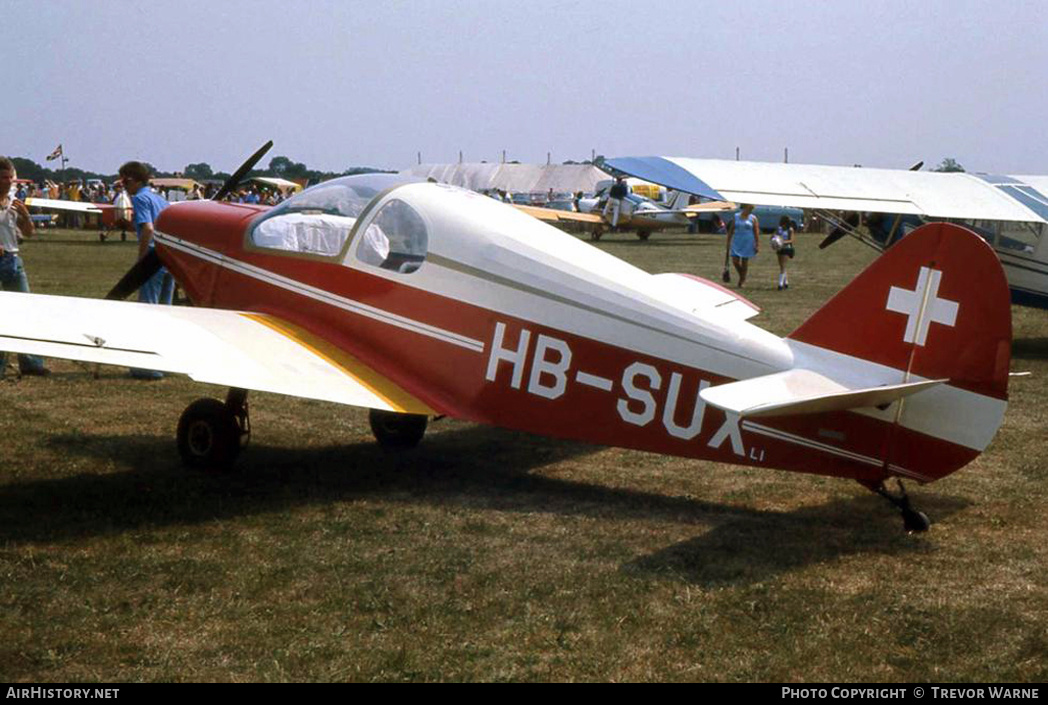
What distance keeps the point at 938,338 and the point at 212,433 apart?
14.0ft

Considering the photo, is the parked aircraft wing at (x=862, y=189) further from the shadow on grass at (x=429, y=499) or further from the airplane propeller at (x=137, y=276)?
the airplane propeller at (x=137, y=276)

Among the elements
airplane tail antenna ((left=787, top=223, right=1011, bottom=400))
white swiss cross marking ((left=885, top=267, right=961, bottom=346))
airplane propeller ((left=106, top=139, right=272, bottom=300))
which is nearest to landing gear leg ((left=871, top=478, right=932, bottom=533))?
airplane tail antenna ((left=787, top=223, right=1011, bottom=400))

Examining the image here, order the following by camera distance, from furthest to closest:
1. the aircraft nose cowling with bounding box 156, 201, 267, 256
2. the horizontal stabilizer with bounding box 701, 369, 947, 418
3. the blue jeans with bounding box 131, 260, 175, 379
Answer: the blue jeans with bounding box 131, 260, 175, 379 → the aircraft nose cowling with bounding box 156, 201, 267, 256 → the horizontal stabilizer with bounding box 701, 369, 947, 418

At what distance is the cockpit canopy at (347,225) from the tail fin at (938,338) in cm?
271

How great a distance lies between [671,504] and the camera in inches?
248

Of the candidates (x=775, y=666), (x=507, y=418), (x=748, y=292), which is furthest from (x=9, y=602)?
(x=748, y=292)

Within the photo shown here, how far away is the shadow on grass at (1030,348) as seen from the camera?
1238 cm

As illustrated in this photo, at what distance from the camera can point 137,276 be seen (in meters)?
8.61

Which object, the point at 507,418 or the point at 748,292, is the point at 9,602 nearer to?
the point at 507,418

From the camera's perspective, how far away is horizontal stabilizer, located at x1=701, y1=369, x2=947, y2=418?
193 inches

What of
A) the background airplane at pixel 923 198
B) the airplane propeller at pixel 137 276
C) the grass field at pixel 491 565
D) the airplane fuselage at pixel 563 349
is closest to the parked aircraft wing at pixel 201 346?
the airplane fuselage at pixel 563 349

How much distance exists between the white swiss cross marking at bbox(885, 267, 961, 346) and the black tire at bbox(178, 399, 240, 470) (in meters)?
4.02

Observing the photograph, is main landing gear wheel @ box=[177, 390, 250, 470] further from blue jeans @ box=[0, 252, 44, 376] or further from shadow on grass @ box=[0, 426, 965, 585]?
blue jeans @ box=[0, 252, 44, 376]

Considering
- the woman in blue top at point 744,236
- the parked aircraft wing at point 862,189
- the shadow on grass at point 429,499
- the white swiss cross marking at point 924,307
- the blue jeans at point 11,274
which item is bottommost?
the shadow on grass at point 429,499
